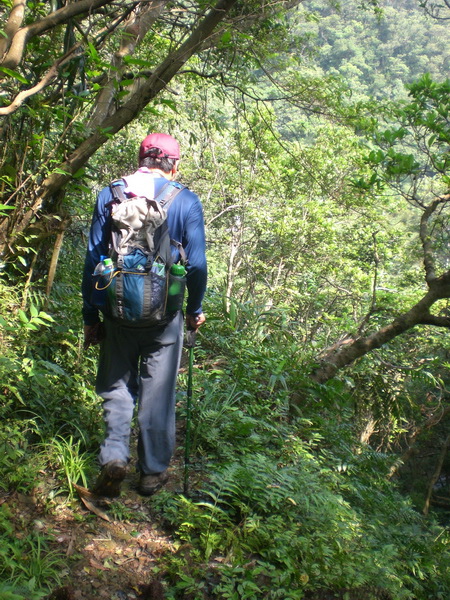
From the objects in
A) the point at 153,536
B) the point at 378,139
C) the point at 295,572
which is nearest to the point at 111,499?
the point at 153,536

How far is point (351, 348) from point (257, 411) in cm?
134

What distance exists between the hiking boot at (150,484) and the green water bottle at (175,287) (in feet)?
3.04

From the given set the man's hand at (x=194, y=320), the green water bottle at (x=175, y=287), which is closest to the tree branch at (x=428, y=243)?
the man's hand at (x=194, y=320)

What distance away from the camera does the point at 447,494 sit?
13688mm

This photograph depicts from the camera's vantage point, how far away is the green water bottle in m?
2.66

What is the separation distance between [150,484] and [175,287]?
109 cm

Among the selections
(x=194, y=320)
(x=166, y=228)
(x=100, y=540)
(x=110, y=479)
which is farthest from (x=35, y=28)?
(x=100, y=540)

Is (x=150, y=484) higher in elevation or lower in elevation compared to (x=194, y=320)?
lower

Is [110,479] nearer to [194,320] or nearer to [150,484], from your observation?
[150,484]

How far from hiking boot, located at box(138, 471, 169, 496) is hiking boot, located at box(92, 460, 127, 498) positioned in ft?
0.61

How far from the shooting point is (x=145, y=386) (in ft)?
9.04

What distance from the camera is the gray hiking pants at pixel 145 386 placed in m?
2.75

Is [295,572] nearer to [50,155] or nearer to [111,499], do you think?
[111,499]

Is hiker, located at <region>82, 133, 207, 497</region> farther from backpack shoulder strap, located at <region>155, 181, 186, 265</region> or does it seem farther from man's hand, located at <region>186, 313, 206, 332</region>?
man's hand, located at <region>186, 313, 206, 332</region>
